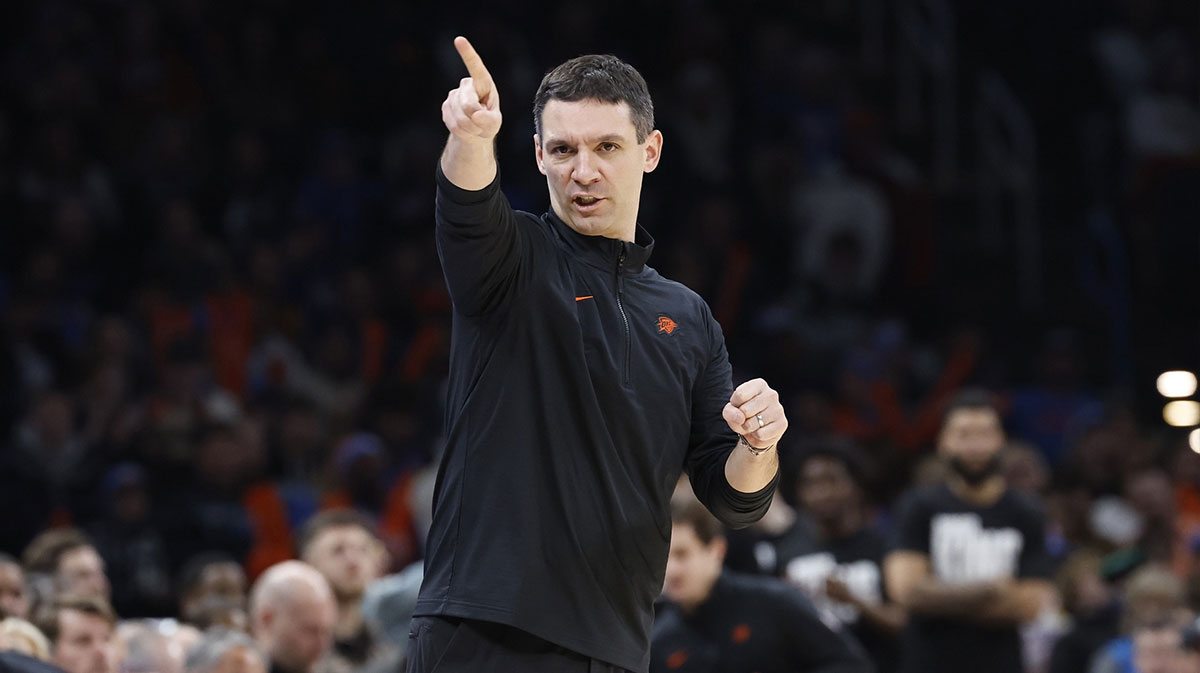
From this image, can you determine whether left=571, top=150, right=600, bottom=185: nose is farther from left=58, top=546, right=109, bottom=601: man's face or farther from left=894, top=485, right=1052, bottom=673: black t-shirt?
left=894, top=485, right=1052, bottom=673: black t-shirt

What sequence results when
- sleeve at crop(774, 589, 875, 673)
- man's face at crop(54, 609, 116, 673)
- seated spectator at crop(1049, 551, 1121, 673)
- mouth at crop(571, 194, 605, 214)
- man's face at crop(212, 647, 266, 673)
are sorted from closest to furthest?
mouth at crop(571, 194, 605, 214) → man's face at crop(212, 647, 266, 673) → man's face at crop(54, 609, 116, 673) → sleeve at crop(774, 589, 875, 673) → seated spectator at crop(1049, 551, 1121, 673)

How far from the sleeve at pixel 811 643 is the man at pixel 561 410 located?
258 cm

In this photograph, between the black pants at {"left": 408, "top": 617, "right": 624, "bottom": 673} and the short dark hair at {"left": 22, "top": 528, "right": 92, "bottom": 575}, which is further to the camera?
the short dark hair at {"left": 22, "top": 528, "right": 92, "bottom": 575}

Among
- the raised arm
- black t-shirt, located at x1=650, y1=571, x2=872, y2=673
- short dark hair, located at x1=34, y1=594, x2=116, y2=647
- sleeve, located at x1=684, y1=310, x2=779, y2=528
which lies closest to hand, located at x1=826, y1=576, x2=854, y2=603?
black t-shirt, located at x1=650, y1=571, x2=872, y2=673

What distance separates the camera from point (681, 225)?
→ 12039 millimetres

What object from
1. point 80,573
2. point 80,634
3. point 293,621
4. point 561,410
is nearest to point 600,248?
point 561,410

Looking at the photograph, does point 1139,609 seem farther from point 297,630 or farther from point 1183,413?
point 297,630

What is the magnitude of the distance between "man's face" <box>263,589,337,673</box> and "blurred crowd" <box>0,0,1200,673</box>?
58cm

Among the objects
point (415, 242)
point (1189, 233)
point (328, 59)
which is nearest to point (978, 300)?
point (1189, 233)

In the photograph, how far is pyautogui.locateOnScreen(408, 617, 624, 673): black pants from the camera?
2889 mm

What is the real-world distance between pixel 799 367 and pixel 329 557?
16.0 feet

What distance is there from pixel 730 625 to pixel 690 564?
28 cm

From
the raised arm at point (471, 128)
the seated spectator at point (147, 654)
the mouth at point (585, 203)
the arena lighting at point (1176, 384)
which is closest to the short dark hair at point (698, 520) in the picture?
the seated spectator at point (147, 654)

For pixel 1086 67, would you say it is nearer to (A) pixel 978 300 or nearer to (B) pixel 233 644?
(A) pixel 978 300
